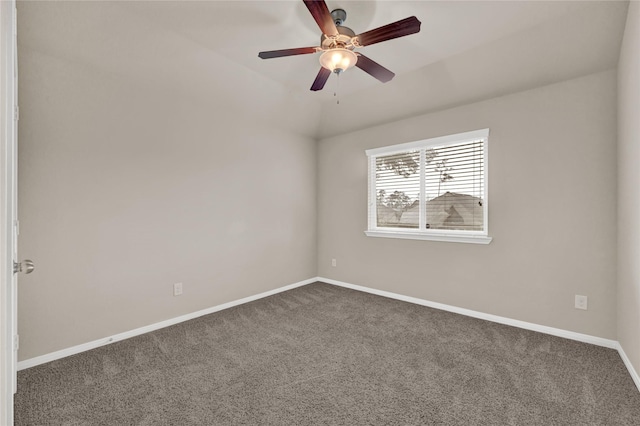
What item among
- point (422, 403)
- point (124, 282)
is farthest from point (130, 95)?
point (422, 403)

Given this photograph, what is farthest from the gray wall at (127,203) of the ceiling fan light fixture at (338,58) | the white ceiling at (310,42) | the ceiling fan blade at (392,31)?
the ceiling fan blade at (392,31)

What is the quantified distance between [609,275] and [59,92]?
15.8 ft

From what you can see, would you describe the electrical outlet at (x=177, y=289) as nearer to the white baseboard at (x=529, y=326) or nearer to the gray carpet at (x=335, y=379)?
the gray carpet at (x=335, y=379)

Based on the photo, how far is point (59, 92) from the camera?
7.80 ft

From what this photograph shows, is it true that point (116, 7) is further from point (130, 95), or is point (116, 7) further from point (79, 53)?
point (130, 95)

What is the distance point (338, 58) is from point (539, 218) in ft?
7.94

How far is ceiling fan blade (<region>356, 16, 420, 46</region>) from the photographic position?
1.77 metres

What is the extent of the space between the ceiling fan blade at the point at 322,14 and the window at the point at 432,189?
211 cm

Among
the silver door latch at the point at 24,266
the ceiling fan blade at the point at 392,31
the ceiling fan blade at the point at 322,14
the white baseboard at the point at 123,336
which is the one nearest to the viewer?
the silver door latch at the point at 24,266

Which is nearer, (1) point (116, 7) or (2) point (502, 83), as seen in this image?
(1) point (116, 7)

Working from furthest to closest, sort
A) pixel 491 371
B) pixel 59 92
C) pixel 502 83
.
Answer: pixel 502 83, pixel 59 92, pixel 491 371

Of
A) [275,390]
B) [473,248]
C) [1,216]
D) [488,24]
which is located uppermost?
[488,24]

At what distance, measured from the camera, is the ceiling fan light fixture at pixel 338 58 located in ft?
6.75

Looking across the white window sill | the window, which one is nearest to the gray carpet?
the white window sill
